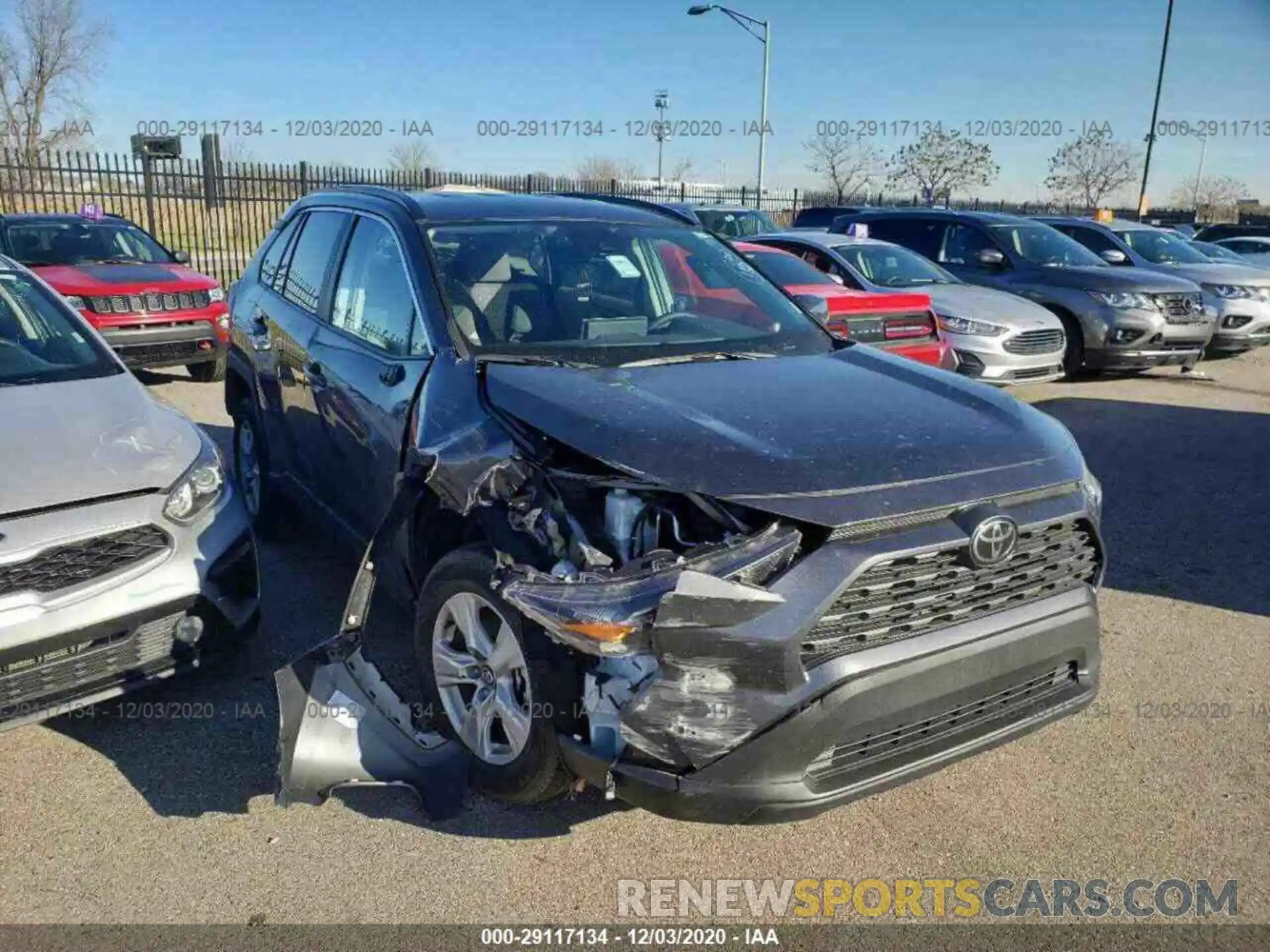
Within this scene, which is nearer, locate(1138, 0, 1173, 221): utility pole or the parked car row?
the parked car row

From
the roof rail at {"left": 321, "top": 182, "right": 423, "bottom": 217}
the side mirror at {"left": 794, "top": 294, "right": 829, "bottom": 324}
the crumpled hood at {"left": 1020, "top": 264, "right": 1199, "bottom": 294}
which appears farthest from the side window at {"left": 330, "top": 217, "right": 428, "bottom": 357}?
the crumpled hood at {"left": 1020, "top": 264, "right": 1199, "bottom": 294}

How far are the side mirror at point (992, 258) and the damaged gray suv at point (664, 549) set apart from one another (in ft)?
26.6

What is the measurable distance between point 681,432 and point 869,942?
1465 mm

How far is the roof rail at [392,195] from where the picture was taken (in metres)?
4.16

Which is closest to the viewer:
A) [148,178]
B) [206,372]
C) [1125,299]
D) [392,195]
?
[392,195]

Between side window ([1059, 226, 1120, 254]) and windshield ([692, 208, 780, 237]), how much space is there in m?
4.54

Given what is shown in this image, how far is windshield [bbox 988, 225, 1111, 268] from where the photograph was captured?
39.1 feet

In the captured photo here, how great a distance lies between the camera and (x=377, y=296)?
13.3ft

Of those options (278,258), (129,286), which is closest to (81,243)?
(129,286)

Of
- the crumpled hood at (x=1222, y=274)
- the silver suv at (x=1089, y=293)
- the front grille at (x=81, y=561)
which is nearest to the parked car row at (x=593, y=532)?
the front grille at (x=81, y=561)

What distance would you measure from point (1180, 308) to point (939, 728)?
10.1m

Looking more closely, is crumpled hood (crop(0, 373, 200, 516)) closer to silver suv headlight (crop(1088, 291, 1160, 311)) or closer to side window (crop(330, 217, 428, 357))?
side window (crop(330, 217, 428, 357))

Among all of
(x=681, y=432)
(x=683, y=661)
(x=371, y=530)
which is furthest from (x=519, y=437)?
(x=371, y=530)

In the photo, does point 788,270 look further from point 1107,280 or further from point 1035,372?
point 1107,280
